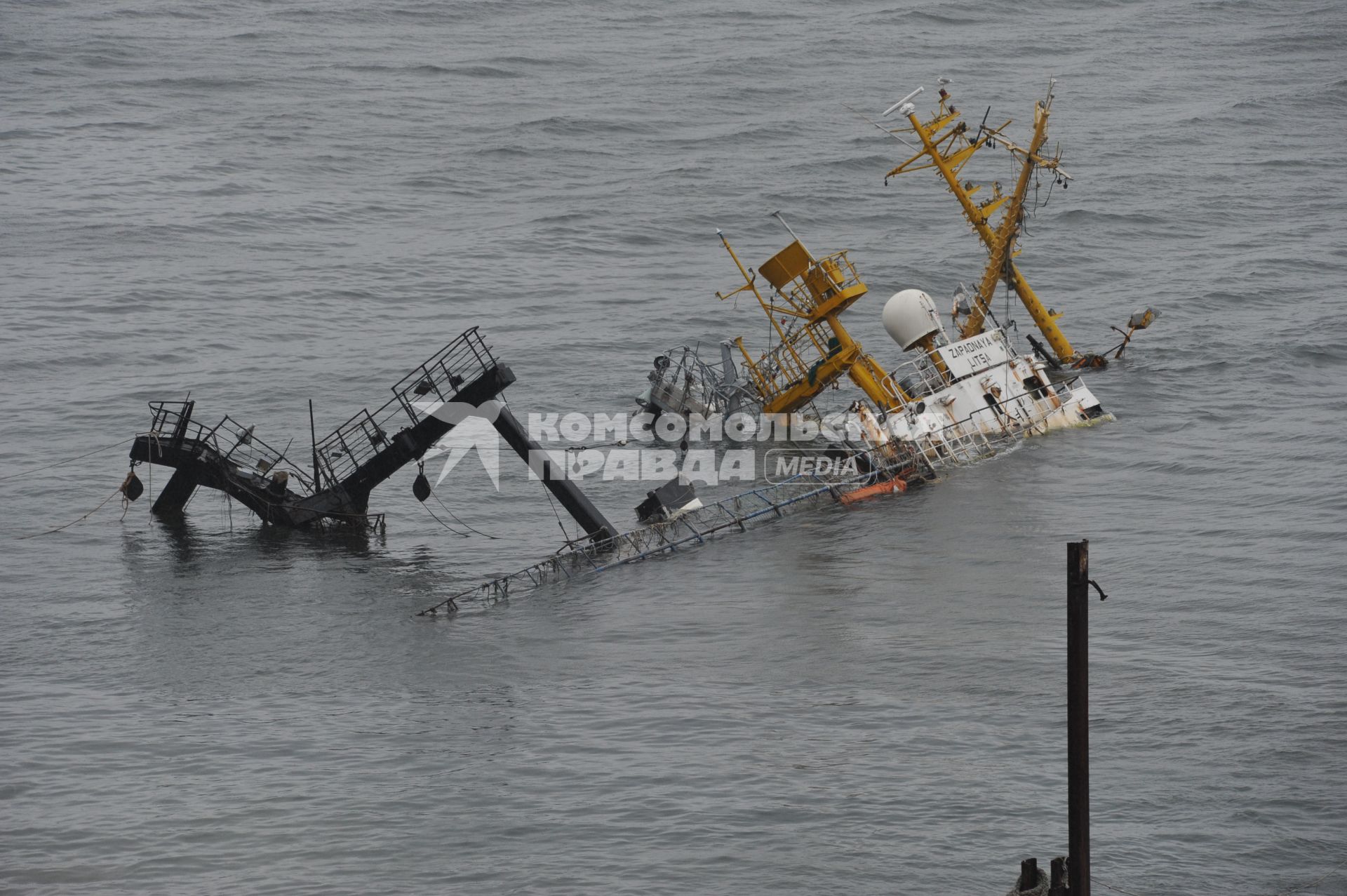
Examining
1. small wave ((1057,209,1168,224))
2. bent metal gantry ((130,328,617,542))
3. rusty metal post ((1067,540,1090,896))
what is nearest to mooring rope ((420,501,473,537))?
bent metal gantry ((130,328,617,542))

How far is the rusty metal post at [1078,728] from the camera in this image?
848 inches

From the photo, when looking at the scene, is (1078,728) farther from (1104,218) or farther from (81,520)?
(1104,218)

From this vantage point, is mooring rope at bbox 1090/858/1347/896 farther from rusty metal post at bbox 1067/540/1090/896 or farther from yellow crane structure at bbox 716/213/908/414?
yellow crane structure at bbox 716/213/908/414

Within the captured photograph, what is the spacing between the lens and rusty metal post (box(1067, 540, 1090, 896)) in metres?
21.5

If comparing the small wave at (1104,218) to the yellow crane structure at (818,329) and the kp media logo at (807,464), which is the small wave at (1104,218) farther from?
the kp media logo at (807,464)

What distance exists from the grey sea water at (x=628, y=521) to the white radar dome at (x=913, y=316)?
240 inches

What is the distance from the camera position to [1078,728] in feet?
73.0

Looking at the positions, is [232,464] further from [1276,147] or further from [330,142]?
[1276,147]

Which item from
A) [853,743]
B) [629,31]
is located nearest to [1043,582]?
[853,743]

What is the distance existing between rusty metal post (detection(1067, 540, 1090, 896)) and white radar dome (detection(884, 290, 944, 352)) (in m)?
32.8

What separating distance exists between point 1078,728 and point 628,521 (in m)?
26.7

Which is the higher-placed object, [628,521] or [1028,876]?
[628,521]

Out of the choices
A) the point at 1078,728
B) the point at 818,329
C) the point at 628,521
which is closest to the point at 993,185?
the point at 818,329

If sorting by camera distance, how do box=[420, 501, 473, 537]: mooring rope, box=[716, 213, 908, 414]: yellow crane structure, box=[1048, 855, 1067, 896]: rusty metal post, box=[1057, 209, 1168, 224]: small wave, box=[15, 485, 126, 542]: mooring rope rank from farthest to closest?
box=[1057, 209, 1168, 224]: small wave, box=[716, 213, 908, 414]: yellow crane structure, box=[15, 485, 126, 542]: mooring rope, box=[420, 501, 473, 537]: mooring rope, box=[1048, 855, 1067, 896]: rusty metal post
